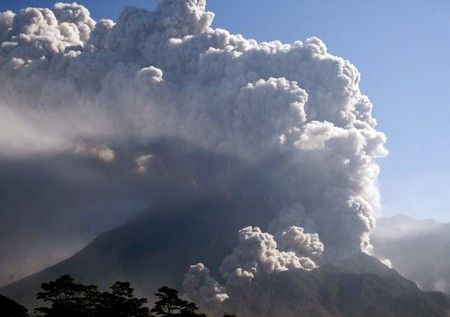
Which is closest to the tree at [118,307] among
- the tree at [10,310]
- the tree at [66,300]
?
the tree at [66,300]

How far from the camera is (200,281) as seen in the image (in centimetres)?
15475

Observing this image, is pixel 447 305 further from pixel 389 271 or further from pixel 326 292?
pixel 326 292

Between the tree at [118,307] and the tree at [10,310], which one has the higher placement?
the tree at [118,307]

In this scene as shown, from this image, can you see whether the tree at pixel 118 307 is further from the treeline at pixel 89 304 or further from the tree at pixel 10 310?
the tree at pixel 10 310

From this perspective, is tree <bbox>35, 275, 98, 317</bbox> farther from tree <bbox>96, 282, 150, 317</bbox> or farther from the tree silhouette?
tree <bbox>96, 282, 150, 317</bbox>

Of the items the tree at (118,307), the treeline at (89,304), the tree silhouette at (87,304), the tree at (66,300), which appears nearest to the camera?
the tree at (66,300)

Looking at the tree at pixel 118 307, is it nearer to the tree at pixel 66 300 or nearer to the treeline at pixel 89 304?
the treeline at pixel 89 304

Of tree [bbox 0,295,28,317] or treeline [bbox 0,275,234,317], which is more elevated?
treeline [bbox 0,275,234,317]

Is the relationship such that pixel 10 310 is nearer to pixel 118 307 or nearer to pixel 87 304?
pixel 87 304

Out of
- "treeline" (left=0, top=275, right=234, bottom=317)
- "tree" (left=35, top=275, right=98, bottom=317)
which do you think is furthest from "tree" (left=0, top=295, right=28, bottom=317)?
"tree" (left=35, top=275, right=98, bottom=317)

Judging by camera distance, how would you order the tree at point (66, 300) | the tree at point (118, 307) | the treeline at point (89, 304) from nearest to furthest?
the tree at point (66, 300)
the treeline at point (89, 304)
the tree at point (118, 307)

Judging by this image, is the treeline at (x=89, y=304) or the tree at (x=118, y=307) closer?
the treeline at (x=89, y=304)

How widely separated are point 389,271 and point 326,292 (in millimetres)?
29859

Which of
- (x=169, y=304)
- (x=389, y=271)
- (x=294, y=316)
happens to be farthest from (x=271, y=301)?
(x=169, y=304)
